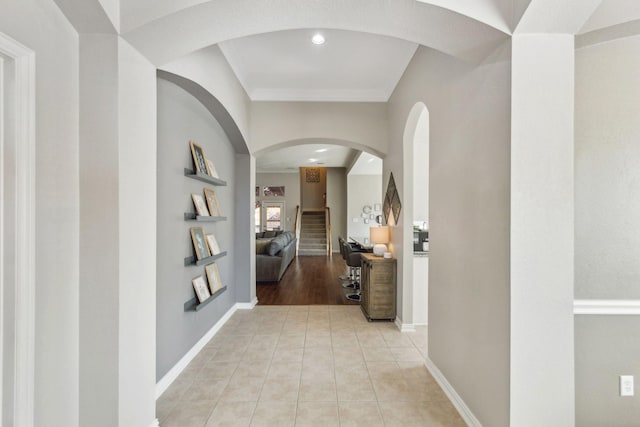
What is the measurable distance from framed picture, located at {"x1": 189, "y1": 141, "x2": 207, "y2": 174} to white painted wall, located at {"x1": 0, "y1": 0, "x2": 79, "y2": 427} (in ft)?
4.29

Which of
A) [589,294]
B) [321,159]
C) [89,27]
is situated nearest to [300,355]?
[589,294]

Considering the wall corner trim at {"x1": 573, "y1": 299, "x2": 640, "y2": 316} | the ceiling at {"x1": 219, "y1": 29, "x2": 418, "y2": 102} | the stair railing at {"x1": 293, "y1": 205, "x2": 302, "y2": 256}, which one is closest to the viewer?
the wall corner trim at {"x1": 573, "y1": 299, "x2": 640, "y2": 316}

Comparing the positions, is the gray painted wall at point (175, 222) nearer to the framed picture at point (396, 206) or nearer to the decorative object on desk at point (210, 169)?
the decorative object on desk at point (210, 169)

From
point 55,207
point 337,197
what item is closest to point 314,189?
point 337,197

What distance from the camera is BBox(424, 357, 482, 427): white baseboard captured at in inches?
77.8

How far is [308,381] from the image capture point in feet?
8.30

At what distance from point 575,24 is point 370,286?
3.16 m

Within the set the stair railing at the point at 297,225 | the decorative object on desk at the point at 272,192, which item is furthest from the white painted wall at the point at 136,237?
the decorative object on desk at the point at 272,192

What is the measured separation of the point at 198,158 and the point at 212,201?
58 cm

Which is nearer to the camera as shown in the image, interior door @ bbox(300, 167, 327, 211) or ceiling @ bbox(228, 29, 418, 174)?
ceiling @ bbox(228, 29, 418, 174)

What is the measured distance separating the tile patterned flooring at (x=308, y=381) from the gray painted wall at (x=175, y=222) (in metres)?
0.30

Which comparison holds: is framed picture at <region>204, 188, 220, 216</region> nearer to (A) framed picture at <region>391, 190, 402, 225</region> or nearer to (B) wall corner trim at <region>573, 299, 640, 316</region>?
(A) framed picture at <region>391, 190, 402, 225</region>

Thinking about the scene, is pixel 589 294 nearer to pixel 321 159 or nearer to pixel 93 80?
pixel 93 80

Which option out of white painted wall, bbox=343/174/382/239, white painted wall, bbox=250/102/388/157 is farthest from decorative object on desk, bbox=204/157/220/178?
white painted wall, bbox=343/174/382/239
